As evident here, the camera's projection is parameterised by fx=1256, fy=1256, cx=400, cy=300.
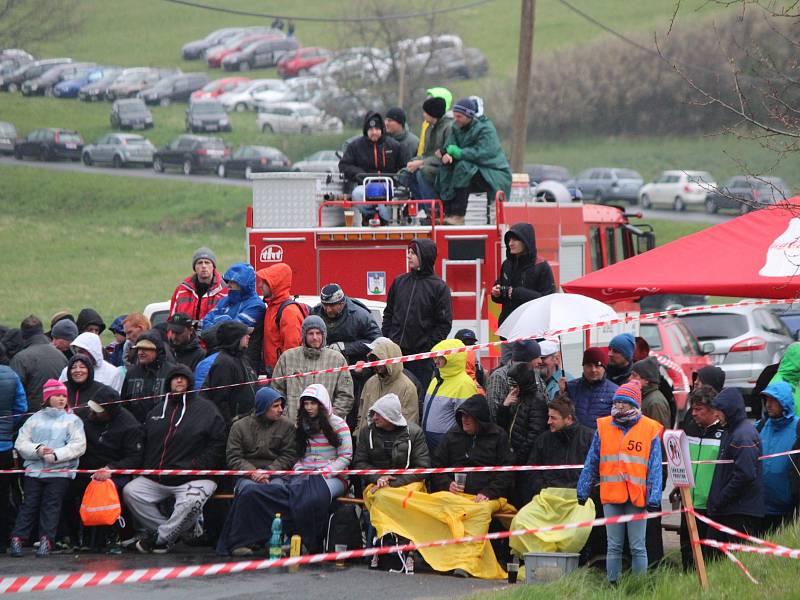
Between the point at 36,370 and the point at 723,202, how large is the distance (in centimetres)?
4617

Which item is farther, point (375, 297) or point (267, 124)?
point (267, 124)

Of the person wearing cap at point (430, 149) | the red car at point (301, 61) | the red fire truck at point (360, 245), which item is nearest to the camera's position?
the red fire truck at point (360, 245)

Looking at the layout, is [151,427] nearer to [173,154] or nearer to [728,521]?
[728,521]

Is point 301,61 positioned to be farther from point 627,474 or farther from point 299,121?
point 627,474

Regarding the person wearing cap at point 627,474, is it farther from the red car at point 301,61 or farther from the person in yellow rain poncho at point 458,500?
the red car at point 301,61

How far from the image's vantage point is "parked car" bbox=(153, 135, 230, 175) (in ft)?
197

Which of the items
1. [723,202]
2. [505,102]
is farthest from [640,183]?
→ [505,102]

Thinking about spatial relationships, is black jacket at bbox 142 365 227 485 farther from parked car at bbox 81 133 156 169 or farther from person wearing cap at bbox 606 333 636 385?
parked car at bbox 81 133 156 169

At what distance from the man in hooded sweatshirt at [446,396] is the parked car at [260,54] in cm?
6806

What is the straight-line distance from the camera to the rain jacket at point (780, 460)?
384 inches

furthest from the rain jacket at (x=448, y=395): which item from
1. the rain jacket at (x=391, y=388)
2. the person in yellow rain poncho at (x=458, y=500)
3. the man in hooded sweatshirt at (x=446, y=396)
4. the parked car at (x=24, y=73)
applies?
the parked car at (x=24, y=73)

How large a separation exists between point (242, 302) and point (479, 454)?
320 cm

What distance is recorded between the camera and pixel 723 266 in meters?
11.5

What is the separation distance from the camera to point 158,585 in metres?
9.89
